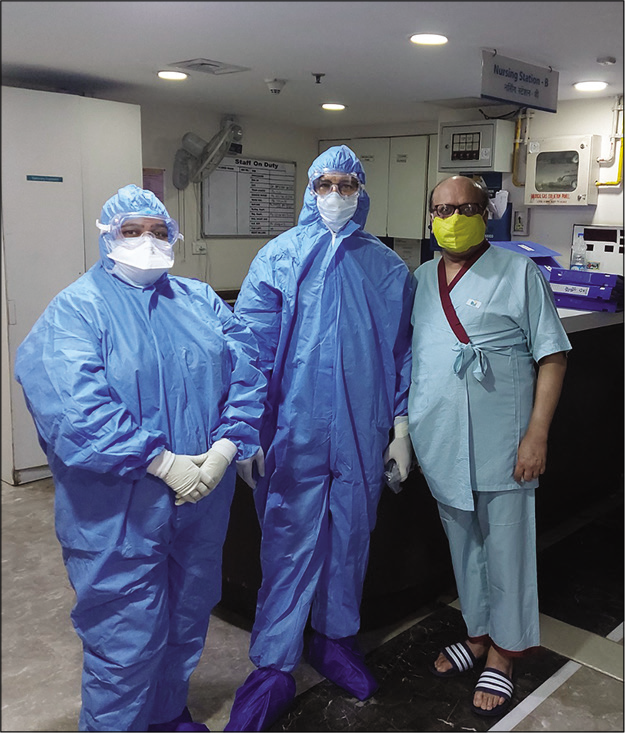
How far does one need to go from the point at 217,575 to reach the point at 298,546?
27cm

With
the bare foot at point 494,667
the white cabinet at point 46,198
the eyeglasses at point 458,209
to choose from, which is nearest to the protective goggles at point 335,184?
the eyeglasses at point 458,209

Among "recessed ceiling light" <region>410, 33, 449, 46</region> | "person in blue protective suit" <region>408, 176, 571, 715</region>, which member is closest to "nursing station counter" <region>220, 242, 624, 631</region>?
"person in blue protective suit" <region>408, 176, 571, 715</region>

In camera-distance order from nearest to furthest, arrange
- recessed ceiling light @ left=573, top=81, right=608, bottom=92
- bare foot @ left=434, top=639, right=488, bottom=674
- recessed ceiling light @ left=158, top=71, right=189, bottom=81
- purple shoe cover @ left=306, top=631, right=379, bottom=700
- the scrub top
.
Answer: the scrub top < purple shoe cover @ left=306, top=631, right=379, bottom=700 < bare foot @ left=434, top=639, right=488, bottom=674 < recessed ceiling light @ left=158, top=71, right=189, bottom=81 < recessed ceiling light @ left=573, top=81, right=608, bottom=92

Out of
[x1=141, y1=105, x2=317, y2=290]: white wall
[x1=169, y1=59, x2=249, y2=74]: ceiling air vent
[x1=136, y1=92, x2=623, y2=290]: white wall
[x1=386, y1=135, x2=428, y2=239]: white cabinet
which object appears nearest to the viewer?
[x1=169, y1=59, x2=249, y2=74]: ceiling air vent

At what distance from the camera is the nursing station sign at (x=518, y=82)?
2.31 meters

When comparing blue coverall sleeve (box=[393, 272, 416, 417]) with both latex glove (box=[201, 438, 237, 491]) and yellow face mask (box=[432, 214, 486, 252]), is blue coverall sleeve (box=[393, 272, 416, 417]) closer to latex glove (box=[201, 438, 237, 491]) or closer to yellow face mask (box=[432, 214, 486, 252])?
yellow face mask (box=[432, 214, 486, 252])

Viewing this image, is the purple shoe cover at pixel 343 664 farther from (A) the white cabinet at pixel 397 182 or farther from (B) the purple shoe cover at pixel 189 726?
(A) the white cabinet at pixel 397 182

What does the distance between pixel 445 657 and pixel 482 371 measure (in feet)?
2.87

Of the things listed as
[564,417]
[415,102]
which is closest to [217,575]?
[564,417]

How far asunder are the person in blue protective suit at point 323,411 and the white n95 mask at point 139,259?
0.36 meters

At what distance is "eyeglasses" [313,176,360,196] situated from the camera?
1.86 m

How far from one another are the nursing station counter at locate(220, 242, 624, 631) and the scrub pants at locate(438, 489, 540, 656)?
→ 11.0 inches

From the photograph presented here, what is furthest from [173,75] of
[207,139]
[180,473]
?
[180,473]

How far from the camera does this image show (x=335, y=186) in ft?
6.08
